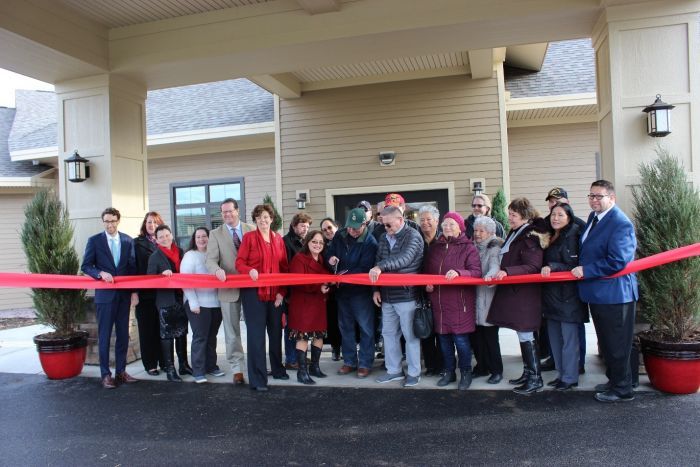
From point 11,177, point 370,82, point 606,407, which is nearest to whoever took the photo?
point 606,407

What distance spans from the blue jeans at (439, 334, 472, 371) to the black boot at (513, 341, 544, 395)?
0.47 m

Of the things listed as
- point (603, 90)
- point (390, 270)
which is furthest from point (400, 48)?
point (390, 270)

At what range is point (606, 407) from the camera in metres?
3.88

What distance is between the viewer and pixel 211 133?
983 centimetres

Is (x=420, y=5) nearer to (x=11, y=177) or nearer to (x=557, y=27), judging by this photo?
(x=557, y=27)

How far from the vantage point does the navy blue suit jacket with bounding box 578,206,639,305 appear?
3.87 m

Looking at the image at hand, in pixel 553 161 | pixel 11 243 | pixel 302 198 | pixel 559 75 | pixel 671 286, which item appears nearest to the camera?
pixel 671 286

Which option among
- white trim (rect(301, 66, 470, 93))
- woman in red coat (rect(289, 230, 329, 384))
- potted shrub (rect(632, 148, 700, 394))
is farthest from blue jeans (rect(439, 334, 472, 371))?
white trim (rect(301, 66, 470, 93))

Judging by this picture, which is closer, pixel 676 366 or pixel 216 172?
pixel 676 366

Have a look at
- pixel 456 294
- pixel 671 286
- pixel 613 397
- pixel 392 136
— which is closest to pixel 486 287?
pixel 456 294

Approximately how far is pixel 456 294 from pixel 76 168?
4.58 metres

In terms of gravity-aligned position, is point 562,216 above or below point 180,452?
above

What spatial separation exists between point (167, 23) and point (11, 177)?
26.1ft

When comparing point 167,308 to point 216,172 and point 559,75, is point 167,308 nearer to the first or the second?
point 216,172
